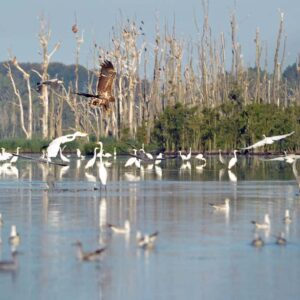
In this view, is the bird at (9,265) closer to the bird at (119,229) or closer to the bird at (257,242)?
the bird at (119,229)

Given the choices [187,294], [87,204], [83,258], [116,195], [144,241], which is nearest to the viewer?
[187,294]

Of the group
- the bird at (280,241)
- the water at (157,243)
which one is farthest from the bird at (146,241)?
the bird at (280,241)

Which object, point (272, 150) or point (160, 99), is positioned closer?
point (272, 150)

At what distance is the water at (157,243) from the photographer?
11.0 m

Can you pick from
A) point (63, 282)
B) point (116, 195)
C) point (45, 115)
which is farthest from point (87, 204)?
point (45, 115)

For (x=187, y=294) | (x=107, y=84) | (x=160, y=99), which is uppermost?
(x=160, y=99)

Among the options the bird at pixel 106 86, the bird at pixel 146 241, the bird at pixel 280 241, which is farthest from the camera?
the bird at pixel 106 86

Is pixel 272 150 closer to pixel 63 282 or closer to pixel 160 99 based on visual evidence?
pixel 160 99

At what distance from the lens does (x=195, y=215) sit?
1741 cm

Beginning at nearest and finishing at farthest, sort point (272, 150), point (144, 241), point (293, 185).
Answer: point (144, 241) < point (293, 185) < point (272, 150)

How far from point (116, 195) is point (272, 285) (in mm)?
10650

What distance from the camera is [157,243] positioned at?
13820mm

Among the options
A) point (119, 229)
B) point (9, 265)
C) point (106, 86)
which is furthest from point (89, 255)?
point (106, 86)

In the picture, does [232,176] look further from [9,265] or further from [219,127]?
[219,127]
